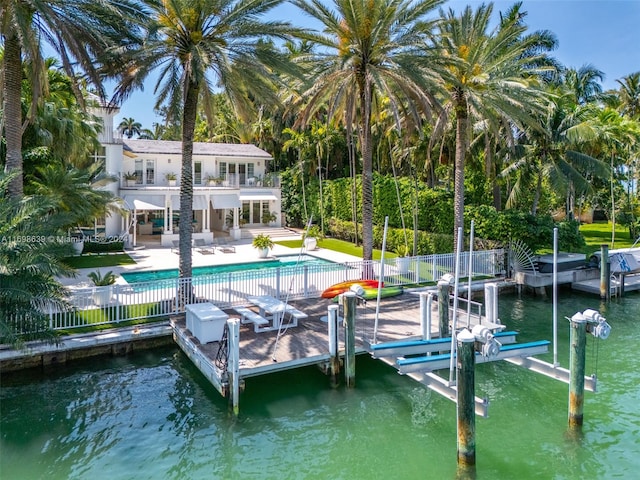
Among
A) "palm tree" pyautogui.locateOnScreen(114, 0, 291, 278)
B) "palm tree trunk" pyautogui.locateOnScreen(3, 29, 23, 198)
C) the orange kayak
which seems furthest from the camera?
the orange kayak

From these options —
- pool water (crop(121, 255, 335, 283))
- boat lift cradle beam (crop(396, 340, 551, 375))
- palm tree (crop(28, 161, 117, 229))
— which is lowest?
boat lift cradle beam (crop(396, 340, 551, 375))

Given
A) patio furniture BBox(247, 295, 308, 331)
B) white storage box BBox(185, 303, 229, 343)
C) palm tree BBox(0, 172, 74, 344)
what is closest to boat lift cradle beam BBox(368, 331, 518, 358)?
patio furniture BBox(247, 295, 308, 331)

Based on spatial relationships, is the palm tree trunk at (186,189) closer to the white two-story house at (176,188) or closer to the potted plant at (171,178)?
the white two-story house at (176,188)

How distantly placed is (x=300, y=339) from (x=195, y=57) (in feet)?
28.4

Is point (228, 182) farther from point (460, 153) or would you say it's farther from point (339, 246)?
point (460, 153)

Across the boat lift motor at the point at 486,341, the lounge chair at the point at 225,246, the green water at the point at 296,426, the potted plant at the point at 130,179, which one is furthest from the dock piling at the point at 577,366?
the potted plant at the point at 130,179

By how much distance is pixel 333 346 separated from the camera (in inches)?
464

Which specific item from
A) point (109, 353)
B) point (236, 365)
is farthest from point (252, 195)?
point (236, 365)

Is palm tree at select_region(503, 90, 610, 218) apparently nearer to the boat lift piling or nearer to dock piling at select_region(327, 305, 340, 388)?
the boat lift piling

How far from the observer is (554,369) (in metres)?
10.5

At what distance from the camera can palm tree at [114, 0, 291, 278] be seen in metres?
14.8

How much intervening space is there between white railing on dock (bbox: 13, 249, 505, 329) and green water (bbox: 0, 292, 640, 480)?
4.87ft

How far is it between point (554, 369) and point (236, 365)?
676cm

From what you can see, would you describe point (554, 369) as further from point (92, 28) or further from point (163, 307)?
point (92, 28)
